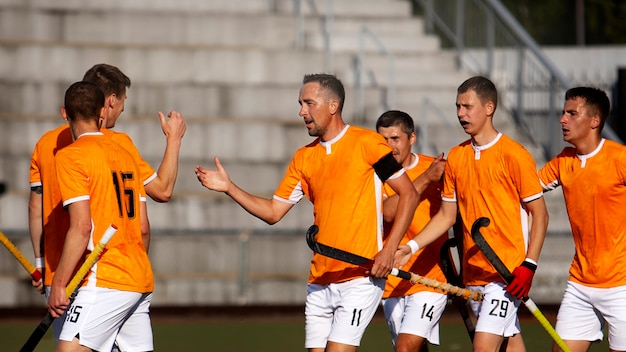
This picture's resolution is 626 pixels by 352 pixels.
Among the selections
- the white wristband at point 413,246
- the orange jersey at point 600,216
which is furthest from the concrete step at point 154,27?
the orange jersey at point 600,216

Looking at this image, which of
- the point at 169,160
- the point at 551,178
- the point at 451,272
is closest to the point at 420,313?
the point at 451,272

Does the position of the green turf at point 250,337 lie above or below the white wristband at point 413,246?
below

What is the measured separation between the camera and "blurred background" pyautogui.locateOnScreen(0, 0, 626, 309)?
45.1 feet

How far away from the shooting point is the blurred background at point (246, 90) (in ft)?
45.1

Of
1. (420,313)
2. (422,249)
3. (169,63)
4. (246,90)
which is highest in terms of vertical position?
(169,63)

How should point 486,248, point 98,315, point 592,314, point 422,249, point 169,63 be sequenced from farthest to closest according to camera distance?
point 169,63
point 422,249
point 592,314
point 486,248
point 98,315

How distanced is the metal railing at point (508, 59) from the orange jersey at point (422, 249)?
757 centimetres

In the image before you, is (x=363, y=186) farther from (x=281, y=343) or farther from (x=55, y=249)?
(x=281, y=343)

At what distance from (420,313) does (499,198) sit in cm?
108

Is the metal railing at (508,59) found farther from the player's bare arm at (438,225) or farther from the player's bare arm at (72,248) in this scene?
the player's bare arm at (72,248)

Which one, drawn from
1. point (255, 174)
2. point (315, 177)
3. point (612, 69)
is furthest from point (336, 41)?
point (315, 177)

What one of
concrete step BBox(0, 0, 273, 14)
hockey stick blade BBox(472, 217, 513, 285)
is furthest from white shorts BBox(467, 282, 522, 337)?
concrete step BBox(0, 0, 273, 14)

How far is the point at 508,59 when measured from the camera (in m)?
18.3

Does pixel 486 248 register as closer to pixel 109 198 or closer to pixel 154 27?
pixel 109 198
